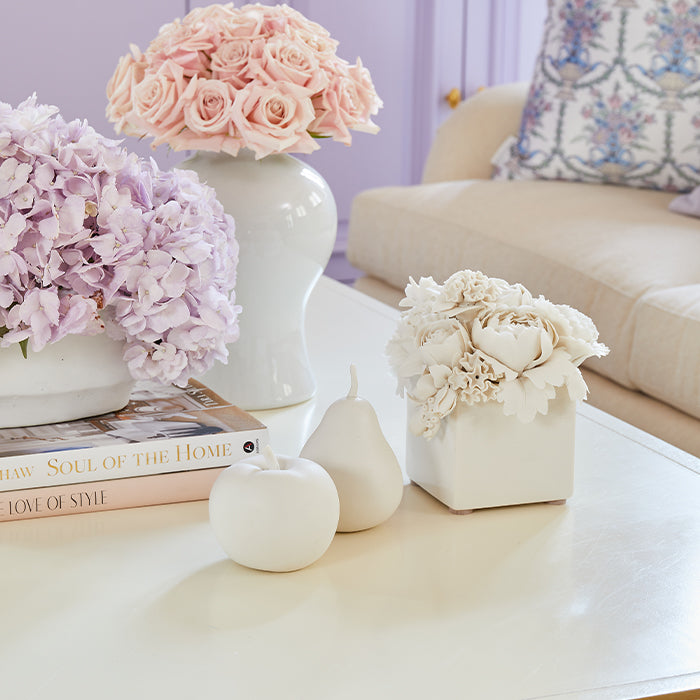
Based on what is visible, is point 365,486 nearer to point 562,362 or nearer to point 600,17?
point 562,362

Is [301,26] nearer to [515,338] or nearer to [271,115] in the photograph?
[271,115]

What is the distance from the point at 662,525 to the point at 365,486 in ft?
0.76

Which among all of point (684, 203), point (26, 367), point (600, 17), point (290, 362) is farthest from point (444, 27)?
point (26, 367)

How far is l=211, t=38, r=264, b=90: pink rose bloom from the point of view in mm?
930

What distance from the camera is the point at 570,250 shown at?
1.69m

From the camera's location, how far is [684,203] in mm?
1912

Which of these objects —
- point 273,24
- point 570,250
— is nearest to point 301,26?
point 273,24

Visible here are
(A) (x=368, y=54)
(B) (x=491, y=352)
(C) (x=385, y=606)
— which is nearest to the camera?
(C) (x=385, y=606)

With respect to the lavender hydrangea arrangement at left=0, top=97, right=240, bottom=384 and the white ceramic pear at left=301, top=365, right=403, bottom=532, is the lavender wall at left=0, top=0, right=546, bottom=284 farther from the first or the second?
the white ceramic pear at left=301, top=365, right=403, bottom=532

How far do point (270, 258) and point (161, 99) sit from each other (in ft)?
0.60

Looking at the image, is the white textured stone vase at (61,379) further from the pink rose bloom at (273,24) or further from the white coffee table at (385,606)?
the pink rose bloom at (273,24)

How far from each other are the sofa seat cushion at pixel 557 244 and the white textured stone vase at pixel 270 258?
1.96 feet

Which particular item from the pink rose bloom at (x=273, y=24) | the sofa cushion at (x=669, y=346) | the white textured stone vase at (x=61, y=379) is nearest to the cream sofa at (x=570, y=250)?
the sofa cushion at (x=669, y=346)

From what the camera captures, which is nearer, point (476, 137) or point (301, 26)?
point (301, 26)
